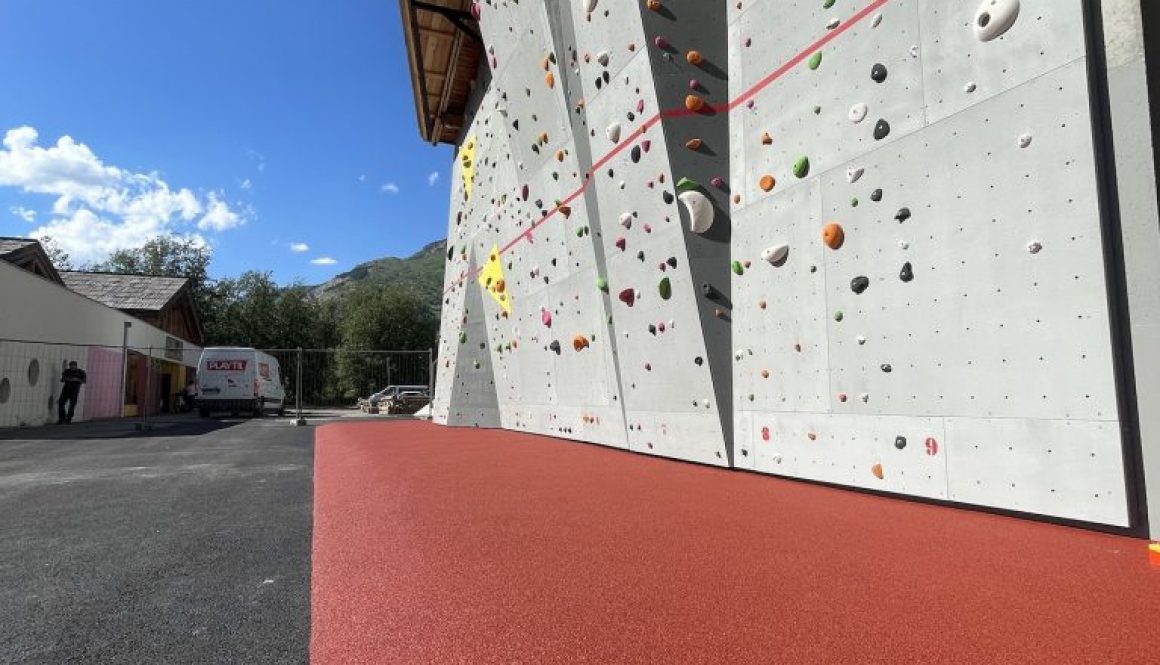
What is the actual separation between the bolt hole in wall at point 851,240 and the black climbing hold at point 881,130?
0.05 feet

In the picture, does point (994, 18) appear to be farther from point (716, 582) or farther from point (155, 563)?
point (155, 563)

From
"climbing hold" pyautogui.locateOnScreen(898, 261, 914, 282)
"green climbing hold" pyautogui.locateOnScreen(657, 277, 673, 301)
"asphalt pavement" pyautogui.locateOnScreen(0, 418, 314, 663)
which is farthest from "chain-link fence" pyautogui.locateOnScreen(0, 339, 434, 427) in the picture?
"climbing hold" pyautogui.locateOnScreen(898, 261, 914, 282)

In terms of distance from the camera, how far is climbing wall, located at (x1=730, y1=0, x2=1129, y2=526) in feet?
12.6

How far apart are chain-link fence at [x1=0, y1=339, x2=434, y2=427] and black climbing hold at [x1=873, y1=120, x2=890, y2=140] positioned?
14.5 meters

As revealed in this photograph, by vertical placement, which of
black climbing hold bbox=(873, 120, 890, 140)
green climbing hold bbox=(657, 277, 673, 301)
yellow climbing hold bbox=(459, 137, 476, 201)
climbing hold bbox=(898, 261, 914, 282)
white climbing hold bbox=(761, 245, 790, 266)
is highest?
yellow climbing hold bbox=(459, 137, 476, 201)

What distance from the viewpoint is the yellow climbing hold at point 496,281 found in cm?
1262

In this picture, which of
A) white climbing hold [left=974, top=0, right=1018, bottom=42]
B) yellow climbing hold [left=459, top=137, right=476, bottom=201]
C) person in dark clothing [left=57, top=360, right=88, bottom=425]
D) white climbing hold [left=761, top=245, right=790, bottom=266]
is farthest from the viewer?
person in dark clothing [left=57, top=360, right=88, bottom=425]

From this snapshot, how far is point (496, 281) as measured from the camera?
1302 cm

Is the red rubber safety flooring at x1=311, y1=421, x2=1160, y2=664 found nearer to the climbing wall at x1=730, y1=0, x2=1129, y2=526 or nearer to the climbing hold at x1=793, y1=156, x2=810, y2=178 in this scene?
the climbing wall at x1=730, y1=0, x2=1129, y2=526

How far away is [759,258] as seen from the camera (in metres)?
6.13

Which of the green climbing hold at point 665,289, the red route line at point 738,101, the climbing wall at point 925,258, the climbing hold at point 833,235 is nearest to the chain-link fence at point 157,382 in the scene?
the red route line at point 738,101

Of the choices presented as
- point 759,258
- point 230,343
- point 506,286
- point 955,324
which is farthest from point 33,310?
point 230,343

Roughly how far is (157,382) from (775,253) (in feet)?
97.8

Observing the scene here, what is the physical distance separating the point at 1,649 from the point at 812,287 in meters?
5.38
